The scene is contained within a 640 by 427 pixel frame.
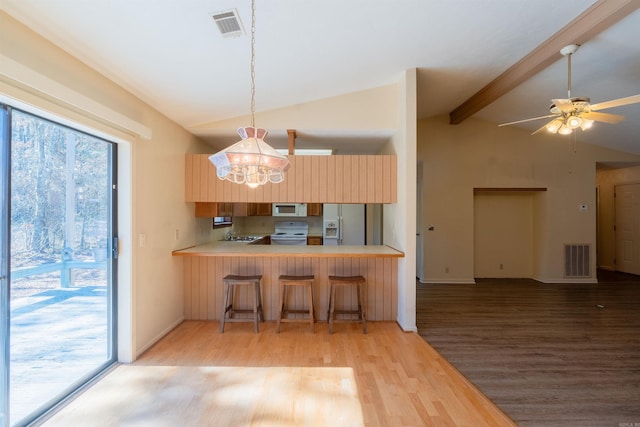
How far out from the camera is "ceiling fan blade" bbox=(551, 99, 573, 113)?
9.13ft

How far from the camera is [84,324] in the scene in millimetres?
2412

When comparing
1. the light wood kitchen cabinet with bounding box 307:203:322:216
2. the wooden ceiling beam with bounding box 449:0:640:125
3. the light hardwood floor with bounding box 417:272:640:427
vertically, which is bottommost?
the light hardwood floor with bounding box 417:272:640:427

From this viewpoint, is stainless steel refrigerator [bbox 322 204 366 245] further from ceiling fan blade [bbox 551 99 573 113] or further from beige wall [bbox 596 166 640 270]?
beige wall [bbox 596 166 640 270]

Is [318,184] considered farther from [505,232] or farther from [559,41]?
[505,232]

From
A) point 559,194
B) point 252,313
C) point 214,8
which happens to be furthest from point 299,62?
point 559,194

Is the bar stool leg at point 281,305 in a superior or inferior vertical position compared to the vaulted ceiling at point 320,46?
inferior

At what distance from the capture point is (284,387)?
2225mm

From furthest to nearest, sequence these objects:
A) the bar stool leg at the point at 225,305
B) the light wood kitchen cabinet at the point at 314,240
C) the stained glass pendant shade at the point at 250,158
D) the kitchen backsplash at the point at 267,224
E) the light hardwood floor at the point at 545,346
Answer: the kitchen backsplash at the point at 267,224
the light wood kitchen cabinet at the point at 314,240
the bar stool leg at the point at 225,305
the light hardwood floor at the point at 545,346
the stained glass pendant shade at the point at 250,158

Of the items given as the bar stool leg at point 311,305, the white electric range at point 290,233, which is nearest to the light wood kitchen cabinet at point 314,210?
the white electric range at point 290,233

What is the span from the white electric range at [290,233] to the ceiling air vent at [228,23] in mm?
4553

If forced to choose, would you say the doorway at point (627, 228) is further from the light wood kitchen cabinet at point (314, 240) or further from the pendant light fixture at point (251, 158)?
the pendant light fixture at point (251, 158)

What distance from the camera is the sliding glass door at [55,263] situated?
1.77 metres

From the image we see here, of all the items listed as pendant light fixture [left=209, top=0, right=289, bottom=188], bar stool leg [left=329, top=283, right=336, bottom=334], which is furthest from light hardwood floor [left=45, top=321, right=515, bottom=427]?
pendant light fixture [left=209, top=0, right=289, bottom=188]

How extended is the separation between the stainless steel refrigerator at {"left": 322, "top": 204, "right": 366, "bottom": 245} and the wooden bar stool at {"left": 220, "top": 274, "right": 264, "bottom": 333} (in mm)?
2813
